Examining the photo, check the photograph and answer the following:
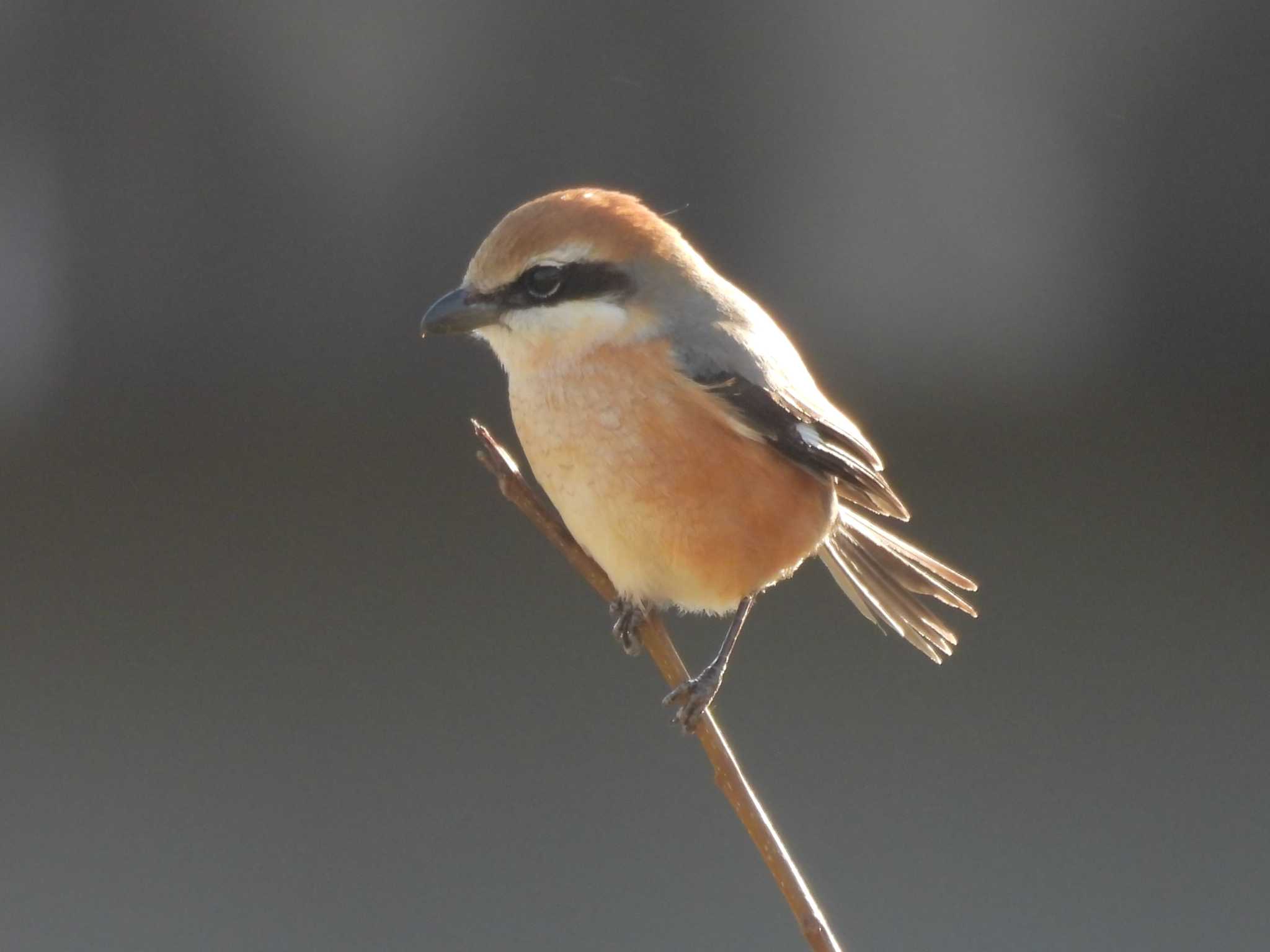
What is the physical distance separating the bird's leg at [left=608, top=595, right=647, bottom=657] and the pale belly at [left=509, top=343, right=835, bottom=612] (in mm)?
43

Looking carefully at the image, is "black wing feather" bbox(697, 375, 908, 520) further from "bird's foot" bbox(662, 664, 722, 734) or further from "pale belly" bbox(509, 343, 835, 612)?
"bird's foot" bbox(662, 664, 722, 734)

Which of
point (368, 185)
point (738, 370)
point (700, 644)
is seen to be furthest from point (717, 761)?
point (368, 185)

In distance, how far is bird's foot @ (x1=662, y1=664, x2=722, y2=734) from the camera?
2412mm

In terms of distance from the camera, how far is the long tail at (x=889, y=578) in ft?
9.93

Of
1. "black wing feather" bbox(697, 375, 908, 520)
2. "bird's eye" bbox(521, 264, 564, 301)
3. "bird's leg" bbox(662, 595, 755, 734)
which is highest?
"bird's eye" bbox(521, 264, 564, 301)

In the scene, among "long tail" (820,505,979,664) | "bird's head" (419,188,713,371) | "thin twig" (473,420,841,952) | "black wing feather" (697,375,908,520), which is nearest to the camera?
"thin twig" (473,420,841,952)

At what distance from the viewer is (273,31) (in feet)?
17.1

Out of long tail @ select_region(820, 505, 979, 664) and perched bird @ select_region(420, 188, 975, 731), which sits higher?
perched bird @ select_region(420, 188, 975, 731)

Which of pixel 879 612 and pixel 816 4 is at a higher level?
pixel 816 4

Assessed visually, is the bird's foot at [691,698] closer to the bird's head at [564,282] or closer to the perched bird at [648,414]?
the perched bird at [648,414]

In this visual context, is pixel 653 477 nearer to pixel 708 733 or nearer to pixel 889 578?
pixel 708 733

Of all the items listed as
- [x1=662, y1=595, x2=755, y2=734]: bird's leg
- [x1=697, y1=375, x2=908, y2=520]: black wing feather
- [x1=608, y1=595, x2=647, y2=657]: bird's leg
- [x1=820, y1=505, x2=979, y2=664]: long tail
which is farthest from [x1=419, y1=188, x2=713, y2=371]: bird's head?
[x1=820, y1=505, x2=979, y2=664]: long tail

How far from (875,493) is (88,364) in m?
3.52

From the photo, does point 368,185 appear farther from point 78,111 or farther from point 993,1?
point 993,1
